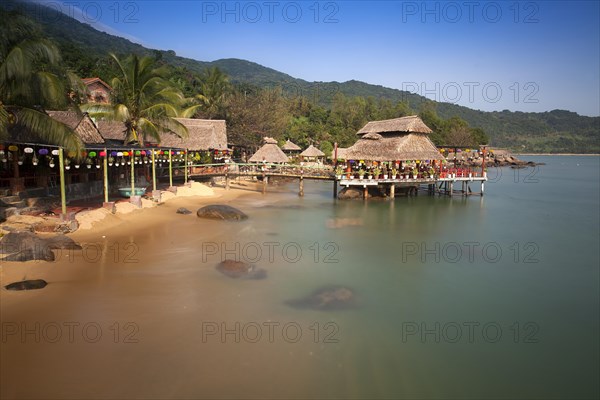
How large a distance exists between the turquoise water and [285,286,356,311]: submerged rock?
315mm

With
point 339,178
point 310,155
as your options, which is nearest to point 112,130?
point 339,178

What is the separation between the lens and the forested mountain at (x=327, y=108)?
40156mm

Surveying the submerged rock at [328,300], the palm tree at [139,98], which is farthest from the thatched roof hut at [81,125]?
the submerged rock at [328,300]

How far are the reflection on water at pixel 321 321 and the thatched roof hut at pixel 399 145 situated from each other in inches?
419

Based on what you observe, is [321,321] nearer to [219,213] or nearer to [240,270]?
[240,270]

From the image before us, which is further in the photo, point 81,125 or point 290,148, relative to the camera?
point 290,148

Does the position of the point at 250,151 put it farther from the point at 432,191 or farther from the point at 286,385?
the point at 286,385

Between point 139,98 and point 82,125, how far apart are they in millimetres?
3260

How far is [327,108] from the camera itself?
3890 inches

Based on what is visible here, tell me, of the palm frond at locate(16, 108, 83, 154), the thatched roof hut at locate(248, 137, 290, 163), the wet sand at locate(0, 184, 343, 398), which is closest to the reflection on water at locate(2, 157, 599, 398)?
the wet sand at locate(0, 184, 343, 398)

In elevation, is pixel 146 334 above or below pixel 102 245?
below

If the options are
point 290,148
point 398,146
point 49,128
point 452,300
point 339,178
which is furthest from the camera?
point 290,148

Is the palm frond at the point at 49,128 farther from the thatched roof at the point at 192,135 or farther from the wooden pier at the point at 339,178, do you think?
the thatched roof at the point at 192,135

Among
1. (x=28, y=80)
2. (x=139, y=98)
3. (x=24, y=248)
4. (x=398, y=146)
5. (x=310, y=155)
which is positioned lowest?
(x=24, y=248)
